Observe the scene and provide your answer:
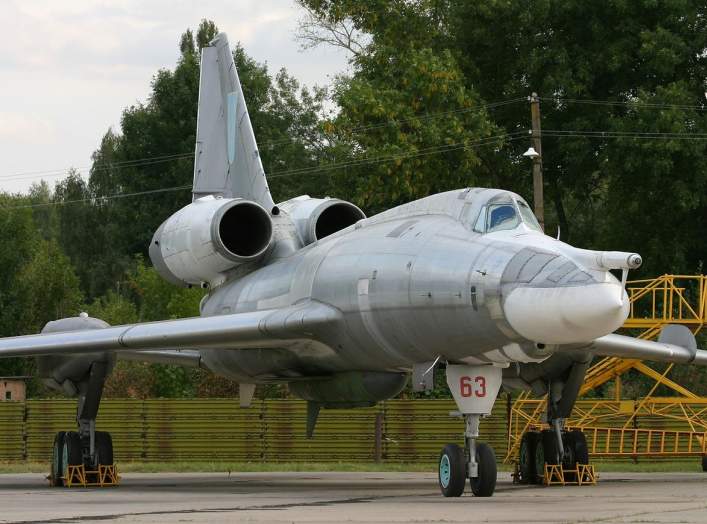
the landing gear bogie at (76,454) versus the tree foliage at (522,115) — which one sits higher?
the tree foliage at (522,115)

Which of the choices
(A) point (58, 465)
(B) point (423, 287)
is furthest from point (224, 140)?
(B) point (423, 287)

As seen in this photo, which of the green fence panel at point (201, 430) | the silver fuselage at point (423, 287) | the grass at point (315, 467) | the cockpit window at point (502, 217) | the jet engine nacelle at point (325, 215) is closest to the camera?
the silver fuselage at point (423, 287)

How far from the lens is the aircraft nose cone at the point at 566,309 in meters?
13.1

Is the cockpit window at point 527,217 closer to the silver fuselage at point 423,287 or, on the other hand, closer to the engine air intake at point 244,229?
the silver fuselage at point 423,287

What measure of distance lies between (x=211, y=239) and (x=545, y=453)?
17.7 ft

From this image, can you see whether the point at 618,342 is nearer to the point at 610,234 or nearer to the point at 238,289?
the point at 238,289

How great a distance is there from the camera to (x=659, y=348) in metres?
19.0

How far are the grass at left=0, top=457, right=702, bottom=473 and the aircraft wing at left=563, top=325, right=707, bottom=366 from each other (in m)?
5.14

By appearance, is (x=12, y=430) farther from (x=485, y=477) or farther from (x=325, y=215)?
(x=485, y=477)

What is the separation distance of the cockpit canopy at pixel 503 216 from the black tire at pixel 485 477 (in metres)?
2.37

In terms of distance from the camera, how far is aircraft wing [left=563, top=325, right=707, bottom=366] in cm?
1803

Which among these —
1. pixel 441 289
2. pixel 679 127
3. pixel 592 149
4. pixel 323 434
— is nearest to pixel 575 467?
pixel 441 289

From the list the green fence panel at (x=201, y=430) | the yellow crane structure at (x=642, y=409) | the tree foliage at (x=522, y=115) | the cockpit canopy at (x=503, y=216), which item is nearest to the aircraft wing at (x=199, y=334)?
the cockpit canopy at (x=503, y=216)

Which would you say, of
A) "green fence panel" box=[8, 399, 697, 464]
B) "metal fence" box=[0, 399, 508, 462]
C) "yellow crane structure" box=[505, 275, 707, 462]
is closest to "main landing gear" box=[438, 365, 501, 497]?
"yellow crane structure" box=[505, 275, 707, 462]
